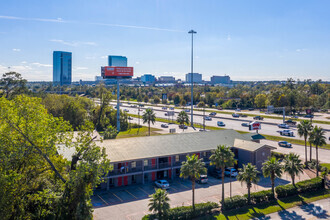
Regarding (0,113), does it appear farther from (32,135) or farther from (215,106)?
(215,106)

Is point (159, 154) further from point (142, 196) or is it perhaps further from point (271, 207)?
point (271, 207)

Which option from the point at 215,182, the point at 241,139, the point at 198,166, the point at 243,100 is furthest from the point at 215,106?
the point at 198,166

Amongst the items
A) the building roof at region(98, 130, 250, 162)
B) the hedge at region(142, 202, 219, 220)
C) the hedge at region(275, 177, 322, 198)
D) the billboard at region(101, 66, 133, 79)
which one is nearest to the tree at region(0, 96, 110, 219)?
the hedge at region(142, 202, 219, 220)

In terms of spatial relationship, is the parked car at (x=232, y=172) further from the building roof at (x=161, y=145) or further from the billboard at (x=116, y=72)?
the billboard at (x=116, y=72)

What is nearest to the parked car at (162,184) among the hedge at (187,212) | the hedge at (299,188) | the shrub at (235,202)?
the hedge at (187,212)

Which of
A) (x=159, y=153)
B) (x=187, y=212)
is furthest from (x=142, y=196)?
(x=187, y=212)

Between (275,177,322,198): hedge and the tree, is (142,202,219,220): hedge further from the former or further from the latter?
(275,177,322,198): hedge
